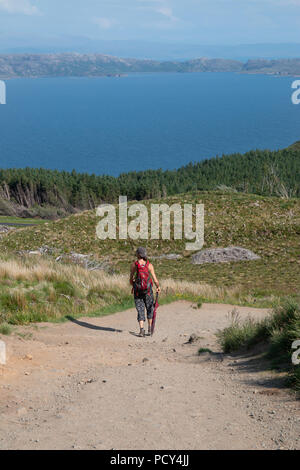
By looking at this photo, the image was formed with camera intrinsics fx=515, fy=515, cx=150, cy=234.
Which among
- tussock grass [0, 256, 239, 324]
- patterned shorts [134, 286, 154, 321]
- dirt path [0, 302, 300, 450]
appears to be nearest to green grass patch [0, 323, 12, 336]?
dirt path [0, 302, 300, 450]

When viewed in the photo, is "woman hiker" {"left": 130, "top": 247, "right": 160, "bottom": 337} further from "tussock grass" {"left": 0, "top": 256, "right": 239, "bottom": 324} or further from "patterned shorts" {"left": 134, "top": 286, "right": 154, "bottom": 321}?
"tussock grass" {"left": 0, "top": 256, "right": 239, "bottom": 324}

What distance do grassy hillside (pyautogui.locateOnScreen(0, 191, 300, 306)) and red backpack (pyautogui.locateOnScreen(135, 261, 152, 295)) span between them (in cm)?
1068

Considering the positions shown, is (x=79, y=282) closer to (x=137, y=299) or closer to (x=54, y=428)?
(x=137, y=299)

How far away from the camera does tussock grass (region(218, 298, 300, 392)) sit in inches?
273

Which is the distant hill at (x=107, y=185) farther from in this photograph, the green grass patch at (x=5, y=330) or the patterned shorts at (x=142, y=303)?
the green grass patch at (x=5, y=330)

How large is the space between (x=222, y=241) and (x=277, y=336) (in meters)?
22.4

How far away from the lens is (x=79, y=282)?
14.4 meters

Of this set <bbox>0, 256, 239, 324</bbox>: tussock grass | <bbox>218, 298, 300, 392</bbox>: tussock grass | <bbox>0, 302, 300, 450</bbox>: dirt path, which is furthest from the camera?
<bbox>0, 256, 239, 324</bbox>: tussock grass

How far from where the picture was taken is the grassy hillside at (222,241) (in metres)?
23.5

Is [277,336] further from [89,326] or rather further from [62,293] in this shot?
[62,293]

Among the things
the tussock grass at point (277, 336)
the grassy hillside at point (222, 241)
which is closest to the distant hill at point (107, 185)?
the grassy hillside at point (222, 241)

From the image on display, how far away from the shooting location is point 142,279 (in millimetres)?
10484

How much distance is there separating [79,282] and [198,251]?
1546cm
